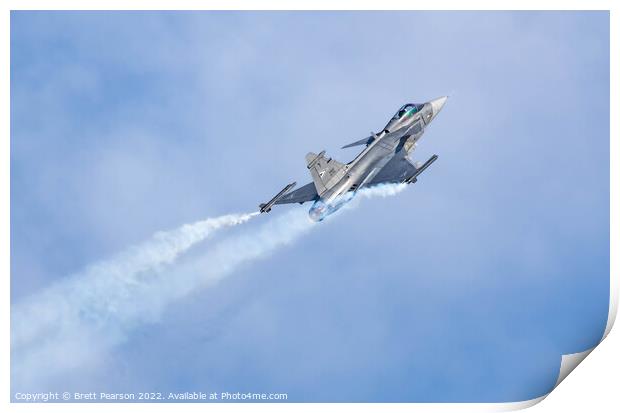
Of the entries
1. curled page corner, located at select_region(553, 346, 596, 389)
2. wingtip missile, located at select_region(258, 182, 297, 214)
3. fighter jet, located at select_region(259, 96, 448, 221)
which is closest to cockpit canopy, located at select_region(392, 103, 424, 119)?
fighter jet, located at select_region(259, 96, 448, 221)

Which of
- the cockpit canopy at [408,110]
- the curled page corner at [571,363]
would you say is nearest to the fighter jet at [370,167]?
the cockpit canopy at [408,110]

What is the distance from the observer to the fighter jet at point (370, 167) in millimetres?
53562

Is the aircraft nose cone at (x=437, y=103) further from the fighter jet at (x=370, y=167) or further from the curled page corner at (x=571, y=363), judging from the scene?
the curled page corner at (x=571, y=363)

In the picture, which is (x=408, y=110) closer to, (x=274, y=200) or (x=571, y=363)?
(x=274, y=200)

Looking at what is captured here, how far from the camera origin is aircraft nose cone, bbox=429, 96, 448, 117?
190 feet

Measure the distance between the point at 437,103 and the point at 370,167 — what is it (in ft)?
17.8

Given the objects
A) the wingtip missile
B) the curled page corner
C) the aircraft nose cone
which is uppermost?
the aircraft nose cone

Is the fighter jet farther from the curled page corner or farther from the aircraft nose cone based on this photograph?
the curled page corner

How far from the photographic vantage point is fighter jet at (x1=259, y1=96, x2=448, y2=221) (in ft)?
176

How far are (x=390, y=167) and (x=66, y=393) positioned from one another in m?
16.4

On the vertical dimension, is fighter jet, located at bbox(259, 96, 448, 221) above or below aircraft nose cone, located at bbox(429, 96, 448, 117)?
below

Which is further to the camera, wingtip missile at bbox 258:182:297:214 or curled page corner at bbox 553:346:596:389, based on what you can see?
wingtip missile at bbox 258:182:297:214

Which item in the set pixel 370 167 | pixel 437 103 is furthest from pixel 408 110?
pixel 370 167

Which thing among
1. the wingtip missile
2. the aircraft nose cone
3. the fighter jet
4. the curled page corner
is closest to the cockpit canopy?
the fighter jet
